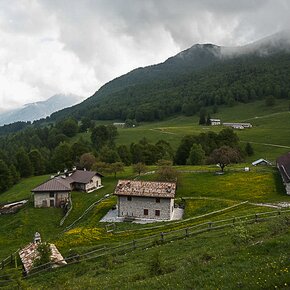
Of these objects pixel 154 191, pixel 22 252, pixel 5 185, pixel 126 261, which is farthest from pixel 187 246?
pixel 5 185

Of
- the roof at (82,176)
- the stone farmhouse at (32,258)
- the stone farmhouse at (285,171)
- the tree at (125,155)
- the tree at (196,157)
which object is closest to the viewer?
the stone farmhouse at (32,258)

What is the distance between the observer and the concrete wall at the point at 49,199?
265 feet

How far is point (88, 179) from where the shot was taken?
8750cm

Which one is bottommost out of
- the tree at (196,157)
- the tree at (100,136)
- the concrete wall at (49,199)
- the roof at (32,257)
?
the concrete wall at (49,199)

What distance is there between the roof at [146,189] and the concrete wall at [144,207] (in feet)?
2.66

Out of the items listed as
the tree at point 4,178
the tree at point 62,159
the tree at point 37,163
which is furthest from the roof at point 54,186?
the tree at point 37,163

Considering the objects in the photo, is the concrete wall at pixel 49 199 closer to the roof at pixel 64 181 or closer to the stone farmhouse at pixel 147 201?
the roof at pixel 64 181

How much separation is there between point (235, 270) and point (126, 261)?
46.9 feet

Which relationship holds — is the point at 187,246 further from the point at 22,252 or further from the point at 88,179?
the point at 88,179

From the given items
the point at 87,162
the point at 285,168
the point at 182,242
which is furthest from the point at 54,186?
the point at 182,242

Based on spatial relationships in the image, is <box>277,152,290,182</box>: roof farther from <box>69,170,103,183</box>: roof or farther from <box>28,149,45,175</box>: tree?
<box>28,149,45,175</box>: tree

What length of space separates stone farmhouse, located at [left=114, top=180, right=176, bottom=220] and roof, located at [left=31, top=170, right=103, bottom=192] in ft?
69.4

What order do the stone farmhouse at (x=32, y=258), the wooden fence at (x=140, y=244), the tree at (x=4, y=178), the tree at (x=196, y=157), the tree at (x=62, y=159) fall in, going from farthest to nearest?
the tree at (x=62, y=159)
the tree at (x=196, y=157)
the tree at (x=4, y=178)
the wooden fence at (x=140, y=244)
the stone farmhouse at (x=32, y=258)

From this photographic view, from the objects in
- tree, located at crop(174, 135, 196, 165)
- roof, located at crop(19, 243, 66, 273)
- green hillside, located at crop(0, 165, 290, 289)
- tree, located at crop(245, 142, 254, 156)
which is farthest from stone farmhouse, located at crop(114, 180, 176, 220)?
→ tree, located at crop(245, 142, 254, 156)
